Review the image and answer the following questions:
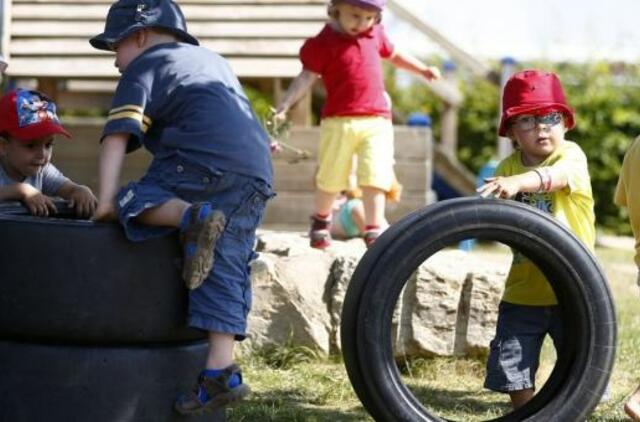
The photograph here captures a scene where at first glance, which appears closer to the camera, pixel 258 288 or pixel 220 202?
pixel 220 202

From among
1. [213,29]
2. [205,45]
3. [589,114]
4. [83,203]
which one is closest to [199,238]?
[83,203]

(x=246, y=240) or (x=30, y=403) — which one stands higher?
(x=246, y=240)

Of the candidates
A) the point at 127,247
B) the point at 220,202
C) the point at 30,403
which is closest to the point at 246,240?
the point at 220,202

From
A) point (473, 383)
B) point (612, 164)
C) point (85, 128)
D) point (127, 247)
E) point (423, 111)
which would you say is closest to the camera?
point (127, 247)

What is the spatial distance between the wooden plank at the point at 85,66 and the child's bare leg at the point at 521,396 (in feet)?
13.8

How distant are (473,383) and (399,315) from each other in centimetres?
47

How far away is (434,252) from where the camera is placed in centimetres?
392

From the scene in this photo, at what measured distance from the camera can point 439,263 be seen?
18.9ft

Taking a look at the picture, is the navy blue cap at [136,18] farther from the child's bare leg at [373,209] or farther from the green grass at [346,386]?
the child's bare leg at [373,209]

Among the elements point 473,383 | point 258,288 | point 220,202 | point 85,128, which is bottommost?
point 473,383

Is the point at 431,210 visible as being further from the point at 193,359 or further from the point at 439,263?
the point at 439,263

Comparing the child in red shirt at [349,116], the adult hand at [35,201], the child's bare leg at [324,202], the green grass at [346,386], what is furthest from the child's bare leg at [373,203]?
the adult hand at [35,201]

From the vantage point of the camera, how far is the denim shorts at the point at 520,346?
4.40m

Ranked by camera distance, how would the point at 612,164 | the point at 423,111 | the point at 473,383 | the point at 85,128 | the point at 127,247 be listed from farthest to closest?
the point at 423,111, the point at 612,164, the point at 85,128, the point at 473,383, the point at 127,247
